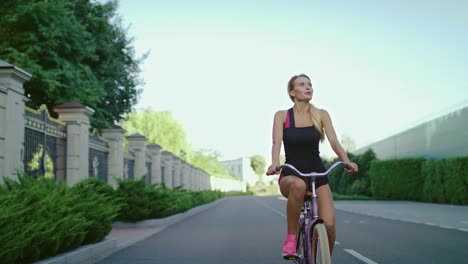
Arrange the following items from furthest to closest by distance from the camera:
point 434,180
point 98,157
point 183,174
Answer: point 183,174, point 434,180, point 98,157

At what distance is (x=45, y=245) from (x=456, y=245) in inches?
279

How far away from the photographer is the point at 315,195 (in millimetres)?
4469

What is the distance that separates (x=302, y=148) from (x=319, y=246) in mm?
985

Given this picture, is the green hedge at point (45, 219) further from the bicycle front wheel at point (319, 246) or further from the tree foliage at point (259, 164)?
the tree foliage at point (259, 164)

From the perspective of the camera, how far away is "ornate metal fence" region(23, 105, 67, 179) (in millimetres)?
12906

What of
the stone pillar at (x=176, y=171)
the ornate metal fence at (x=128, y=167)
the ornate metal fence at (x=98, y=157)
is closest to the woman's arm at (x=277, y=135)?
the ornate metal fence at (x=98, y=157)

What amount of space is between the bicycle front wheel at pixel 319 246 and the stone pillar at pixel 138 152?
71.5ft

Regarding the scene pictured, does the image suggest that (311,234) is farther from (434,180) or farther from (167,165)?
(167,165)

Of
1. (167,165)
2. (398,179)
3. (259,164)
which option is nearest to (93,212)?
(167,165)

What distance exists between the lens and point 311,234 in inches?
175

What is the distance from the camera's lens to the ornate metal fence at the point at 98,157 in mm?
17953

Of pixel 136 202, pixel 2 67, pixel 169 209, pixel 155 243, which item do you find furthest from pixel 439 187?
pixel 2 67

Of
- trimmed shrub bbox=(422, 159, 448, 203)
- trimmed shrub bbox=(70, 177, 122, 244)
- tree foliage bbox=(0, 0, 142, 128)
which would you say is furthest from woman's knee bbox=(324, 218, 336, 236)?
trimmed shrub bbox=(422, 159, 448, 203)

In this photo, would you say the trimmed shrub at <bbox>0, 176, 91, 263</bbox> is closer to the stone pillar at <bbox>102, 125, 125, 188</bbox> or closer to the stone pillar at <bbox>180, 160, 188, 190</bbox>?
the stone pillar at <bbox>102, 125, 125, 188</bbox>
